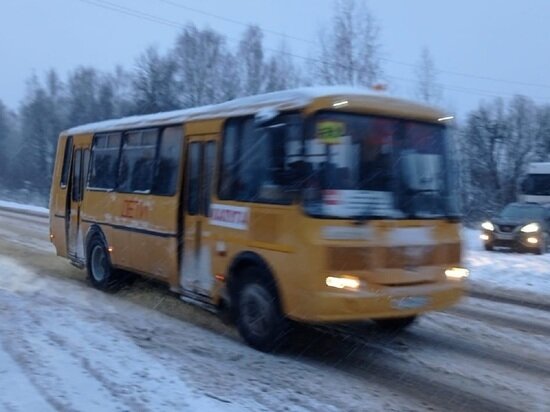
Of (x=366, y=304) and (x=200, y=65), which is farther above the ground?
(x=200, y=65)

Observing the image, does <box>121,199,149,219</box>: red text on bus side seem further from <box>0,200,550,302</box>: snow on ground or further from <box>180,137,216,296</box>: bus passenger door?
<box>0,200,550,302</box>: snow on ground

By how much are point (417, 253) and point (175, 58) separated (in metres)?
48.5

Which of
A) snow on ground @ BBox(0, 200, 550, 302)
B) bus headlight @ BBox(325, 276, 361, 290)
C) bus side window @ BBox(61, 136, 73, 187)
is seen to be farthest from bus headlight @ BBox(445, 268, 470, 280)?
bus side window @ BBox(61, 136, 73, 187)

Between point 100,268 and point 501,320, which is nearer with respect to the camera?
point 501,320

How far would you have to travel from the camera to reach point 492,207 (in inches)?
1959

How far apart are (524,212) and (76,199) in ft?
48.7

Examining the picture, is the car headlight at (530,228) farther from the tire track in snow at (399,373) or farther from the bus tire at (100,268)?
the tire track in snow at (399,373)

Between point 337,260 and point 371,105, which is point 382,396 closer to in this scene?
point 337,260

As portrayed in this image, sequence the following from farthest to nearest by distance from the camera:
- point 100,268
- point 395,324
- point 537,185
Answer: point 537,185
point 100,268
point 395,324

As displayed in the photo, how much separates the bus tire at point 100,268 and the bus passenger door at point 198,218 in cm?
284

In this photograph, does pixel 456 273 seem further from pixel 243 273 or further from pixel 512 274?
pixel 512 274

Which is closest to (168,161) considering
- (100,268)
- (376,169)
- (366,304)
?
(100,268)

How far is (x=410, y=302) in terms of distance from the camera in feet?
26.5

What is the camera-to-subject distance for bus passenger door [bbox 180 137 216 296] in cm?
970
